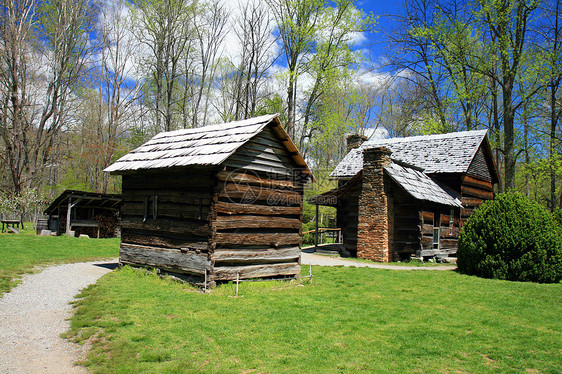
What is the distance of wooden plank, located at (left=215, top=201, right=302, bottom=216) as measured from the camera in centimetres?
1043

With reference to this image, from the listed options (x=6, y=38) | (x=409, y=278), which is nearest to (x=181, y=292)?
(x=409, y=278)

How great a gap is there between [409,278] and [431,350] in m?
7.52

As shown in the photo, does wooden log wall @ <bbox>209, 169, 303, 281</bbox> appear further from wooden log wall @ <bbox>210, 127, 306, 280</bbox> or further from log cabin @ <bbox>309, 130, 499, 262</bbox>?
log cabin @ <bbox>309, 130, 499, 262</bbox>

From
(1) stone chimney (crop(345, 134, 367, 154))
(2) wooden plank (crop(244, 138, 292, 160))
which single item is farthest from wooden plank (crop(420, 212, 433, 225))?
(1) stone chimney (crop(345, 134, 367, 154))

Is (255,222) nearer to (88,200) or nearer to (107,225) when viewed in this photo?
(88,200)

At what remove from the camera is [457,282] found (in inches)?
500

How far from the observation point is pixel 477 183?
75.9ft

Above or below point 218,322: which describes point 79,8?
above

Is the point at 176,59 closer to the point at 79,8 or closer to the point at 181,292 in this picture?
the point at 79,8

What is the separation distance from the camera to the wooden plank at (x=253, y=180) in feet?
34.3

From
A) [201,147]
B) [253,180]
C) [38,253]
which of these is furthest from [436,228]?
[38,253]

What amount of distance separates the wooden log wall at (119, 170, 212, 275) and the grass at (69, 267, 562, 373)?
72cm

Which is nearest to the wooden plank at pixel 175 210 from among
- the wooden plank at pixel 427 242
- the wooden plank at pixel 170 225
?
the wooden plank at pixel 170 225

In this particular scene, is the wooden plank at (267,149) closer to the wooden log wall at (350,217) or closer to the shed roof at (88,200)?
the wooden log wall at (350,217)
